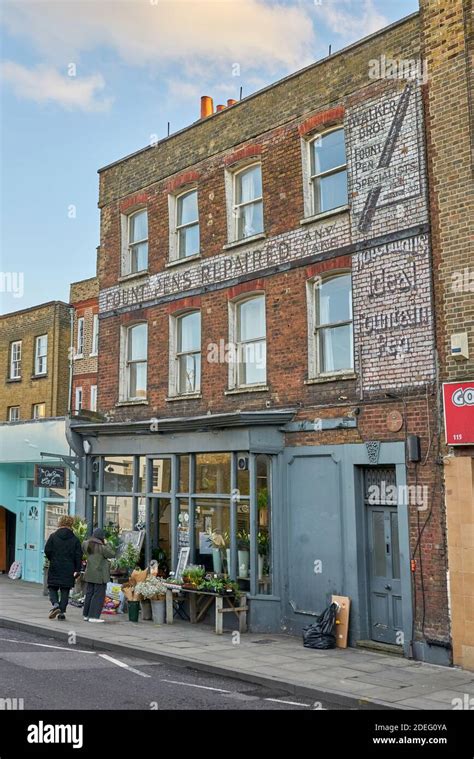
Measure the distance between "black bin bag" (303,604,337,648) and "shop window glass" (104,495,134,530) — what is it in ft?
19.1

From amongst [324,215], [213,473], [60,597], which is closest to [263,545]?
[213,473]

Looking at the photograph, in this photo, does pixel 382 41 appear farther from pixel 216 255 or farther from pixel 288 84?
pixel 216 255

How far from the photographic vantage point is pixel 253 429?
13945mm

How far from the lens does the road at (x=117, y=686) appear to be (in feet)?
27.8

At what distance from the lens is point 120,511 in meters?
17.5

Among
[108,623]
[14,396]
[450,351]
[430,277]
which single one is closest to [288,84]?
[430,277]

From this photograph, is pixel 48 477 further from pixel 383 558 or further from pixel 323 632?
pixel 383 558

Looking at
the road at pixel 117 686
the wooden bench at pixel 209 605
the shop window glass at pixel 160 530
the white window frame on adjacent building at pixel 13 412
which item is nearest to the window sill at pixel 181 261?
the shop window glass at pixel 160 530

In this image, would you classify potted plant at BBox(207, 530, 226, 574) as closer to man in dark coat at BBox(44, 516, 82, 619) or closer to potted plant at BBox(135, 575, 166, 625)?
potted plant at BBox(135, 575, 166, 625)

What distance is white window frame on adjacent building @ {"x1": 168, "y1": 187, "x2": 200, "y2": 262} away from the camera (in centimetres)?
1714

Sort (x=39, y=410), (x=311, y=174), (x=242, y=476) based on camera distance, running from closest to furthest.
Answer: (x=242, y=476) < (x=311, y=174) < (x=39, y=410)

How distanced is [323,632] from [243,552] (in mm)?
2428

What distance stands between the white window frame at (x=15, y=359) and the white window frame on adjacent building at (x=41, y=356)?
3.63 feet

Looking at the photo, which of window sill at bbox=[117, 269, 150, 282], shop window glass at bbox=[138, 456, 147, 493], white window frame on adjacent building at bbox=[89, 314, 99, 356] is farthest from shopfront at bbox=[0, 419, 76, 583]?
white window frame on adjacent building at bbox=[89, 314, 99, 356]
